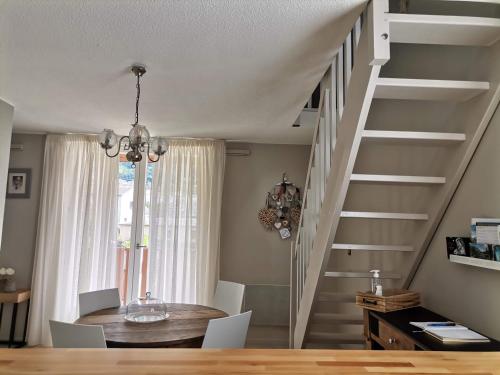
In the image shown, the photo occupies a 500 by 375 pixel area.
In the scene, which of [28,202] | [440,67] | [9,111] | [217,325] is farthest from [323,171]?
[28,202]

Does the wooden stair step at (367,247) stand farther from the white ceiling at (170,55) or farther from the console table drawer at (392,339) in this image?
the white ceiling at (170,55)

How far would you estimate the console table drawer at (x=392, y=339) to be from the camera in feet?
5.06

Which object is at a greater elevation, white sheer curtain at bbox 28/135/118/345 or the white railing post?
the white railing post

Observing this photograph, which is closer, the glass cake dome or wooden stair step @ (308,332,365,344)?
the glass cake dome

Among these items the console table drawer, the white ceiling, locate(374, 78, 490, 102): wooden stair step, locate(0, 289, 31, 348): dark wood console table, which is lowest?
locate(0, 289, 31, 348): dark wood console table

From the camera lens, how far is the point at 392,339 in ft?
5.59

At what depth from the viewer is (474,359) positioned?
31.8 inches

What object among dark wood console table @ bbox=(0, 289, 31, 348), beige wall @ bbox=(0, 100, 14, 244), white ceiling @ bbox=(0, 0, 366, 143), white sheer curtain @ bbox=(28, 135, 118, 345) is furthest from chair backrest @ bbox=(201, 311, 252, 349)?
dark wood console table @ bbox=(0, 289, 31, 348)

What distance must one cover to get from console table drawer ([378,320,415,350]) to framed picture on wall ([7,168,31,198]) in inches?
158

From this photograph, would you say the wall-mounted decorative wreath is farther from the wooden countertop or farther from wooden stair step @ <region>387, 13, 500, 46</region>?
the wooden countertop

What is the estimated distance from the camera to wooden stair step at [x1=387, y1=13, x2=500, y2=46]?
1.43m

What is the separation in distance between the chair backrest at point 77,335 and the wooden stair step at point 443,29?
2.02m

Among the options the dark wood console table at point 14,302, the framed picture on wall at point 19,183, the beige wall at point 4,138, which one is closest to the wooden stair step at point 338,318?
the beige wall at point 4,138

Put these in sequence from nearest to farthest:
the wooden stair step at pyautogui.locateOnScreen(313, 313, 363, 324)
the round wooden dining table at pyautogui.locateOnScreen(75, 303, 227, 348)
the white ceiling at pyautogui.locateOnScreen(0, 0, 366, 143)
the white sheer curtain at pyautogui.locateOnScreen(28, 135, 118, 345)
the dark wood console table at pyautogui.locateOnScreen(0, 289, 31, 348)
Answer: the white ceiling at pyautogui.locateOnScreen(0, 0, 366, 143) → the round wooden dining table at pyautogui.locateOnScreen(75, 303, 227, 348) → the wooden stair step at pyautogui.locateOnScreen(313, 313, 363, 324) → the dark wood console table at pyautogui.locateOnScreen(0, 289, 31, 348) → the white sheer curtain at pyautogui.locateOnScreen(28, 135, 118, 345)
